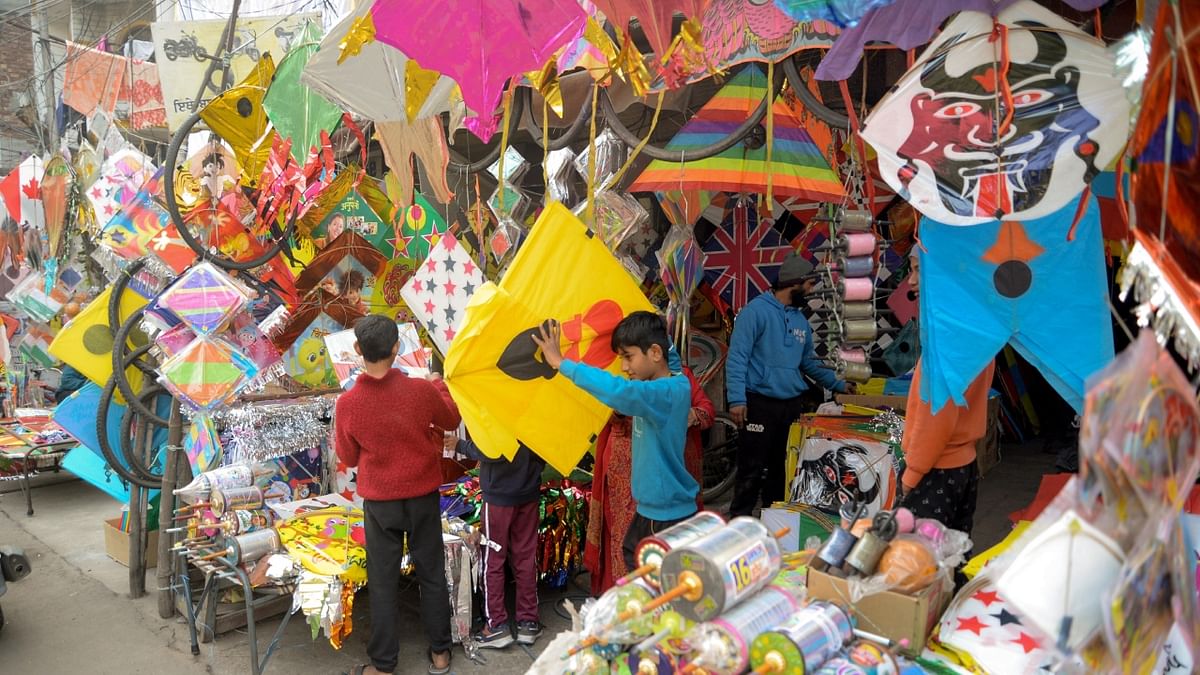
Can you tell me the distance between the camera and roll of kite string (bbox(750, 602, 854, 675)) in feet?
4.90

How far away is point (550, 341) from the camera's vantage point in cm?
290

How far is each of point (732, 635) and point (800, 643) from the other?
136 mm

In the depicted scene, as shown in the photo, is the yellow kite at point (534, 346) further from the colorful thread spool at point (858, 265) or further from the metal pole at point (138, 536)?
the metal pole at point (138, 536)

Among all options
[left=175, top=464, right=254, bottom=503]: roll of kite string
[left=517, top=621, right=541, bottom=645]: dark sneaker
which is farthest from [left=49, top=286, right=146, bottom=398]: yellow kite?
[left=517, top=621, right=541, bottom=645]: dark sneaker

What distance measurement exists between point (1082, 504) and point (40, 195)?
975 centimetres

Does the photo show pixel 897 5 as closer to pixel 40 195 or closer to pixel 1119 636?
pixel 1119 636

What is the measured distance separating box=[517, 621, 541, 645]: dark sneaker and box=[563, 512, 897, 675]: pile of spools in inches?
84.4

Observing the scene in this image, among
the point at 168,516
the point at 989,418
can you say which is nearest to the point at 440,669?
the point at 168,516

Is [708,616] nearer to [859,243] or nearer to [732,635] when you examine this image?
[732,635]

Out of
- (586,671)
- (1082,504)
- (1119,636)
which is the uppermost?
(1082,504)

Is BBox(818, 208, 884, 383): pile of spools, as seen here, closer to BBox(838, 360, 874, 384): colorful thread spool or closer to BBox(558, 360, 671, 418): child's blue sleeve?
BBox(838, 360, 874, 384): colorful thread spool

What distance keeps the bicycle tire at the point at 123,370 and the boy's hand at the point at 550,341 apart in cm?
286

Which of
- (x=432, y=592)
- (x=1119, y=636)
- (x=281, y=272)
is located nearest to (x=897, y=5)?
(x=1119, y=636)

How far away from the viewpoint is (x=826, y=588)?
188cm
